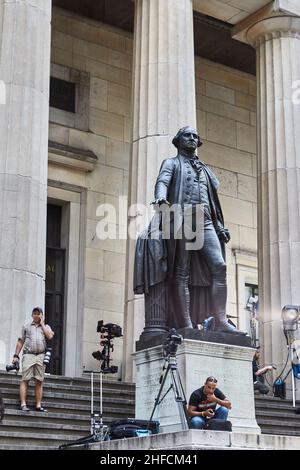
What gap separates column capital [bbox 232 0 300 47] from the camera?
2245 cm

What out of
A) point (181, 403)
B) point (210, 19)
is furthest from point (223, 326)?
point (210, 19)

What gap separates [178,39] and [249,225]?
30.3 feet

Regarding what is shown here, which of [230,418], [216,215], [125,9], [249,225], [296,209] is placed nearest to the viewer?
[230,418]

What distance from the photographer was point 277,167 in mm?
22047

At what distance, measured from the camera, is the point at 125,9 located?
25.6 meters

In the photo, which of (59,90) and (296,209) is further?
(59,90)

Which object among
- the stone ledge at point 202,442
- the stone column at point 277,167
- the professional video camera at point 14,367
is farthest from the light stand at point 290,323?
the stone ledge at point 202,442

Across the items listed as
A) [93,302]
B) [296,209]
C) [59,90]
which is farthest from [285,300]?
[59,90]

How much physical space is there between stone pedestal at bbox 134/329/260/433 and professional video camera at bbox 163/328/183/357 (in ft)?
0.41

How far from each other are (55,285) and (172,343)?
12.8 m

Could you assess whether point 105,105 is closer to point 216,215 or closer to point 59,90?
point 59,90
